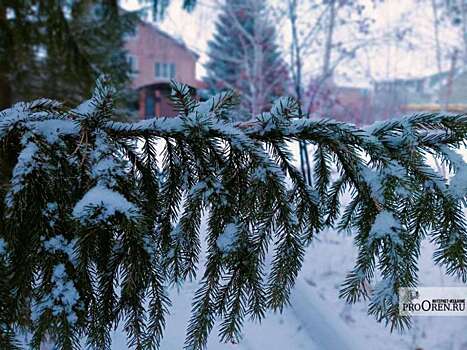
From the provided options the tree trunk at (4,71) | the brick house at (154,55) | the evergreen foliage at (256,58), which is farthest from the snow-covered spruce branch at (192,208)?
the brick house at (154,55)

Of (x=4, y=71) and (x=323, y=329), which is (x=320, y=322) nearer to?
(x=323, y=329)

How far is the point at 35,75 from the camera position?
530 cm

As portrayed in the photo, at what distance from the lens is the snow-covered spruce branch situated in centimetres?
74

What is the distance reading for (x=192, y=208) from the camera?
83cm

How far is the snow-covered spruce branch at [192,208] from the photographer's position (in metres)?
0.74

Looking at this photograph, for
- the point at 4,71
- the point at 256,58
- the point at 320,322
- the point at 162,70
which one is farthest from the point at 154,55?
the point at 162,70

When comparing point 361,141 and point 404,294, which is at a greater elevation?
point 361,141

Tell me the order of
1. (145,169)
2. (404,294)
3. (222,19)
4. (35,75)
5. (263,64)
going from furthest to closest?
(222,19) < (263,64) < (35,75) < (145,169) < (404,294)

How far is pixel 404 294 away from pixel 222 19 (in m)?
8.72

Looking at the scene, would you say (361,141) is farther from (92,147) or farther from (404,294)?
(92,147)

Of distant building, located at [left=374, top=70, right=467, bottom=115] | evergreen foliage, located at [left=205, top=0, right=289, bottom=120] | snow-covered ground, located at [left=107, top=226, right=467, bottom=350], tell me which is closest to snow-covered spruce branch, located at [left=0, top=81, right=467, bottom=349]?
snow-covered ground, located at [left=107, top=226, right=467, bottom=350]

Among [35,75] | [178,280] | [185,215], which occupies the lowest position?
[178,280]

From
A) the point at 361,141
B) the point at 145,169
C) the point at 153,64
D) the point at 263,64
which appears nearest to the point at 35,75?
the point at 263,64

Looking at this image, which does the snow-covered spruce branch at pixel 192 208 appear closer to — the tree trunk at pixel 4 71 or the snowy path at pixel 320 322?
the snowy path at pixel 320 322
